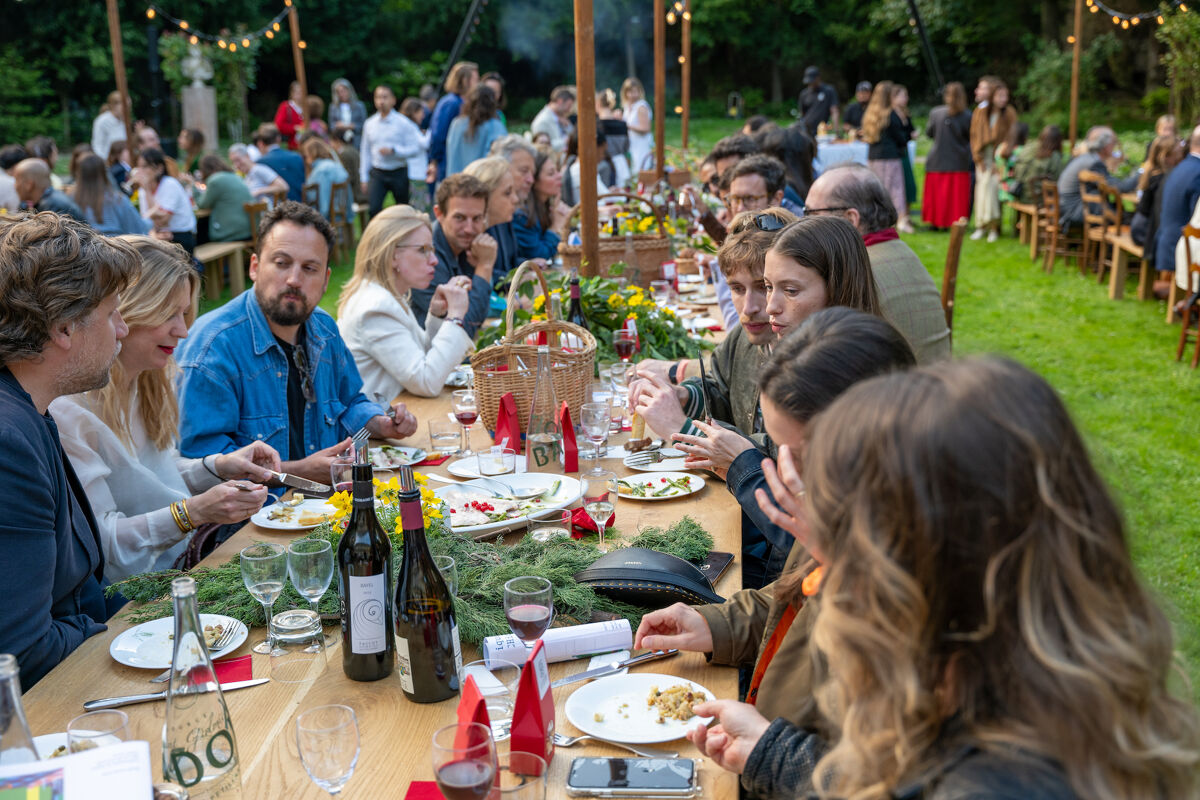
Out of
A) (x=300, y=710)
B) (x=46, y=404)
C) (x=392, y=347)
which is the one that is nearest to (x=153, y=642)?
(x=300, y=710)

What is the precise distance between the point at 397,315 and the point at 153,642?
7.27 feet

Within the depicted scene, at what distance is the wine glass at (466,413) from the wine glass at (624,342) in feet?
2.24

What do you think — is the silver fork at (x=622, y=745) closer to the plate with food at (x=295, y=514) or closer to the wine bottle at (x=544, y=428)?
the plate with food at (x=295, y=514)

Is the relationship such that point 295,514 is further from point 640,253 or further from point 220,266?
point 220,266

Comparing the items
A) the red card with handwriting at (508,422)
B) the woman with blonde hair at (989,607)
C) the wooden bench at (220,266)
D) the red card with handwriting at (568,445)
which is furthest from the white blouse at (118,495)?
the wooden bench at (220,266)

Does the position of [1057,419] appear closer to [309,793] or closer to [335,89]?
[309,793]

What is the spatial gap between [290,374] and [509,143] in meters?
3.88

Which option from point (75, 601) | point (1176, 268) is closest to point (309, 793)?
point (75, 601)

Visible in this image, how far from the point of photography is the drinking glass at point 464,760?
1.32 m

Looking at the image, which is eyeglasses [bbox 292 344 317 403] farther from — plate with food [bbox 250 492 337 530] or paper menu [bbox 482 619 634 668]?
paper menu [bbox 482 619 634 668]

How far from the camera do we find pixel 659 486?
2.75m

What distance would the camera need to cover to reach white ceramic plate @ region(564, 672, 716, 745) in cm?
163

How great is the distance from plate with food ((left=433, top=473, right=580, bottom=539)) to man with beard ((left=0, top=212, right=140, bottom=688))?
0.80m

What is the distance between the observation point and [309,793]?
151 centimetres
